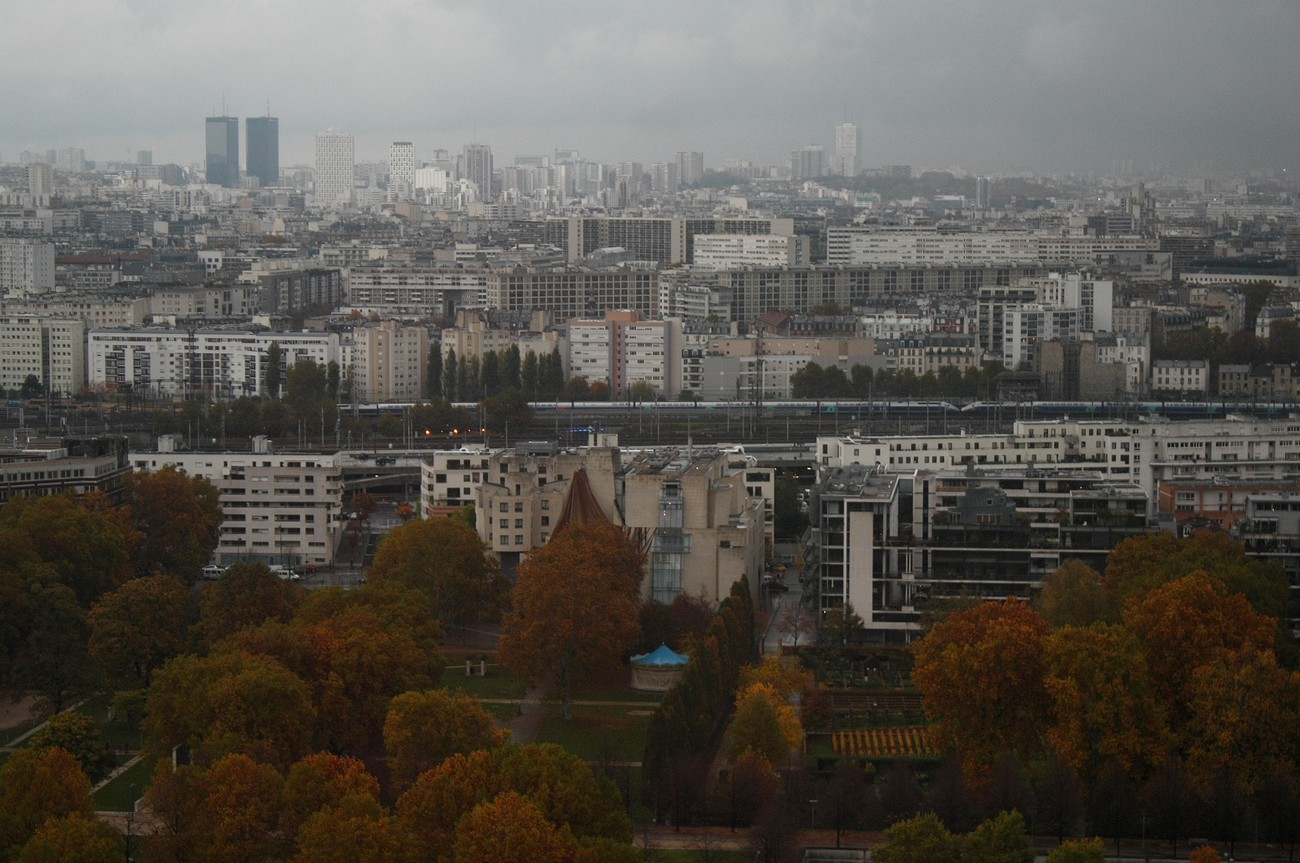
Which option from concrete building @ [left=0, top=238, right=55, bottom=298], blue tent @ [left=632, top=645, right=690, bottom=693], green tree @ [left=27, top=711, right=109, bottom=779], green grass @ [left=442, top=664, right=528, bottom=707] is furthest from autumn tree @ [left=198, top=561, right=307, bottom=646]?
concrete building @ [left=0, top=238, right=55, bottom=298]

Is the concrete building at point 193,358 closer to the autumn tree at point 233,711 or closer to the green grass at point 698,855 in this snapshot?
the autumn tree at point 233,711

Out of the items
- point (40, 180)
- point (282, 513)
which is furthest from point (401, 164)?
point (282, 513)

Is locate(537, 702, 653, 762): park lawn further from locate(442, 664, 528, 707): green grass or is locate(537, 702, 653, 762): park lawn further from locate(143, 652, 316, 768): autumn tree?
locate(143, 652, 316, 768): autumn tree

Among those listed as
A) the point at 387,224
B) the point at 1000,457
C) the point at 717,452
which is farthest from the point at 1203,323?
the point at 387,224

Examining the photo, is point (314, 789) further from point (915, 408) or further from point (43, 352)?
point (43, 352)

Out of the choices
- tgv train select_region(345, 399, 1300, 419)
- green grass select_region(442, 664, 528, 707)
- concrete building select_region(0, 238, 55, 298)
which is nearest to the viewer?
green grass select_region(442, 664, 528, 707)
